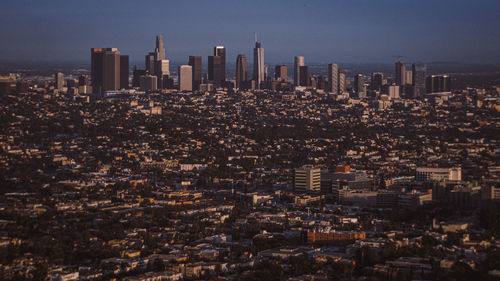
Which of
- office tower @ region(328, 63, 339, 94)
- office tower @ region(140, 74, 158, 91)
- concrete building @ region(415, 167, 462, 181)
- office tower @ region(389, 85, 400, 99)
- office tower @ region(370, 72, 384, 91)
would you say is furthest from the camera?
office tower @ region(328, 63, 339, 94)

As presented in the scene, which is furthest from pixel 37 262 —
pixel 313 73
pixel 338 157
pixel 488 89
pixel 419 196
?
pixel 313 73

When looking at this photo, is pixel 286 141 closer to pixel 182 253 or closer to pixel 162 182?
pixel 162 182

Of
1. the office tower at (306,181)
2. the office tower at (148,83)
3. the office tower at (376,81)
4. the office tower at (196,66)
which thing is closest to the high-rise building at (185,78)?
the office tower at (196,66)

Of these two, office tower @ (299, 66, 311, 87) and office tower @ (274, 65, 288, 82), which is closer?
office tower @ (299, 66, 311, 87)

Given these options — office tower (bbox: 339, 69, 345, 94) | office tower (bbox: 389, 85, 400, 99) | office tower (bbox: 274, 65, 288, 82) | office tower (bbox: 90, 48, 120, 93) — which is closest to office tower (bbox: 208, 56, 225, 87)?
office tower (bbox: 274, 65, 288, 82)

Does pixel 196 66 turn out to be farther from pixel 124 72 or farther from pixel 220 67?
pixel 124 72

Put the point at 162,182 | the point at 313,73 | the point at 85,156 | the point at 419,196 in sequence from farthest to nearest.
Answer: the point at 313,73 → the point at 85,156 → the point at 162,182 → the point at 419,196

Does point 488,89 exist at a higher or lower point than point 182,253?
higher

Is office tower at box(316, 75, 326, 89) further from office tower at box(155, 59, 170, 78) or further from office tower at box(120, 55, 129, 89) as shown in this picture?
office tower at box(120, 55, 129, 89)

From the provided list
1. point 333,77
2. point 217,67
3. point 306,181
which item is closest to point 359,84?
point 333,77
